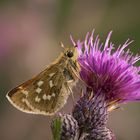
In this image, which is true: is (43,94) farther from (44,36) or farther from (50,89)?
(44,36)

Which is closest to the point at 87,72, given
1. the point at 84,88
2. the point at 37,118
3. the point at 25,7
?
the point at 84,88

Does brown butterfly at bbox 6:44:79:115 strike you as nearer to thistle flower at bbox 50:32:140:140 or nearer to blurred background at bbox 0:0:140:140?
thistle flower at bbox 50:32:140:140

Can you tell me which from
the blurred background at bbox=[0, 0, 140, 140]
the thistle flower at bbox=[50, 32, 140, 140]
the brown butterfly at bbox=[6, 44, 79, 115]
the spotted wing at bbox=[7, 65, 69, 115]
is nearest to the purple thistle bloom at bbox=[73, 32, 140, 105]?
the thistle flower at bbox=[50, 32, 140, 140]

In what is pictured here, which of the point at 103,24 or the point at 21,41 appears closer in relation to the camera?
the point at 21,41

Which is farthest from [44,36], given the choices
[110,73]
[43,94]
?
[110,73]

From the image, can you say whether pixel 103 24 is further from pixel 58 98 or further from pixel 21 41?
pixel 58 98

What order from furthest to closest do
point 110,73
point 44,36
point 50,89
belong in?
point 44,36, point 50,89, point 110,73
